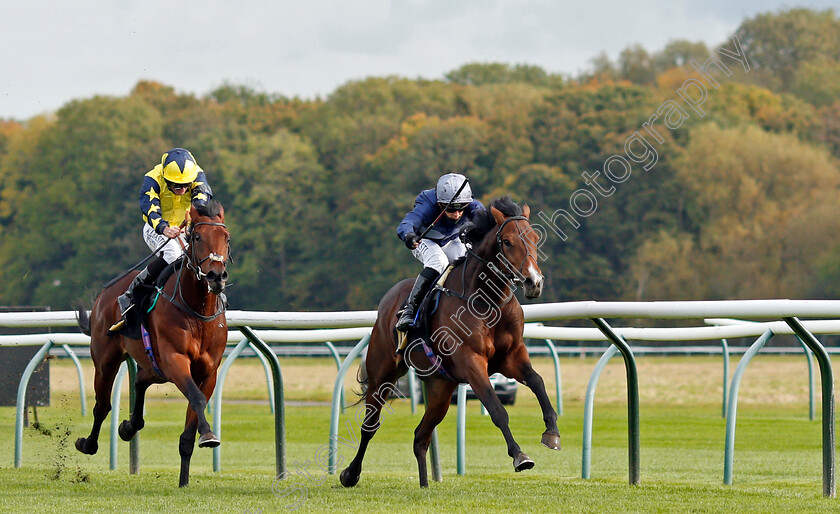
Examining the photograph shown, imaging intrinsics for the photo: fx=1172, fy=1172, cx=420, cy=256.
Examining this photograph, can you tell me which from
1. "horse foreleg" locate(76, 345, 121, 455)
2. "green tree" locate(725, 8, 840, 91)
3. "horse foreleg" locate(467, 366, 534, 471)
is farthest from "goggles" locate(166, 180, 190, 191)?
"green tree" locate(725, 8, 840, 91)

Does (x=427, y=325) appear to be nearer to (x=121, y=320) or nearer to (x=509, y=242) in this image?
(x=509, y=242)

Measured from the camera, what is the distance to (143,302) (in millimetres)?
7891

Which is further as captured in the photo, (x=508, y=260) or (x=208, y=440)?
(x=508, y=260)

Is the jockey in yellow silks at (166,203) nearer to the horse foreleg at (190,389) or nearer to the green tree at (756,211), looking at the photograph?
the horse foreleg at (190,389)

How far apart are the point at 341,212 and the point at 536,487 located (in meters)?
41.8

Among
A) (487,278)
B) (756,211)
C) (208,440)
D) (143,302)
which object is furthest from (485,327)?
(756,211)

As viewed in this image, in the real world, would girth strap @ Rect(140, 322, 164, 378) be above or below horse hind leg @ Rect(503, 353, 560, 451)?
above

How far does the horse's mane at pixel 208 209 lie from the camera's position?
733 centimetres

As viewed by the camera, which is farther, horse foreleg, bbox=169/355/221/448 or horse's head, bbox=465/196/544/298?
horse foreleg, bbox=169/355/221/448

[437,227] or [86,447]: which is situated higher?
[437,227]

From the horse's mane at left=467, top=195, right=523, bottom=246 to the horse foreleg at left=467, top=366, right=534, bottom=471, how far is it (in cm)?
93

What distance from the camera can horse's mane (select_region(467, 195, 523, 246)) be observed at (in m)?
7.04

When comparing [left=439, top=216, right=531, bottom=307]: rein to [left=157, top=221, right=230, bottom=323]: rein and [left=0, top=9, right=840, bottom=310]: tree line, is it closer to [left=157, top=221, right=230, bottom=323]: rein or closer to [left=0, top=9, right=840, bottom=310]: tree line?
[left=157, top=221, right=230, bottom=323]: rein

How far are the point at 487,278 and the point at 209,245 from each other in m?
1.71
